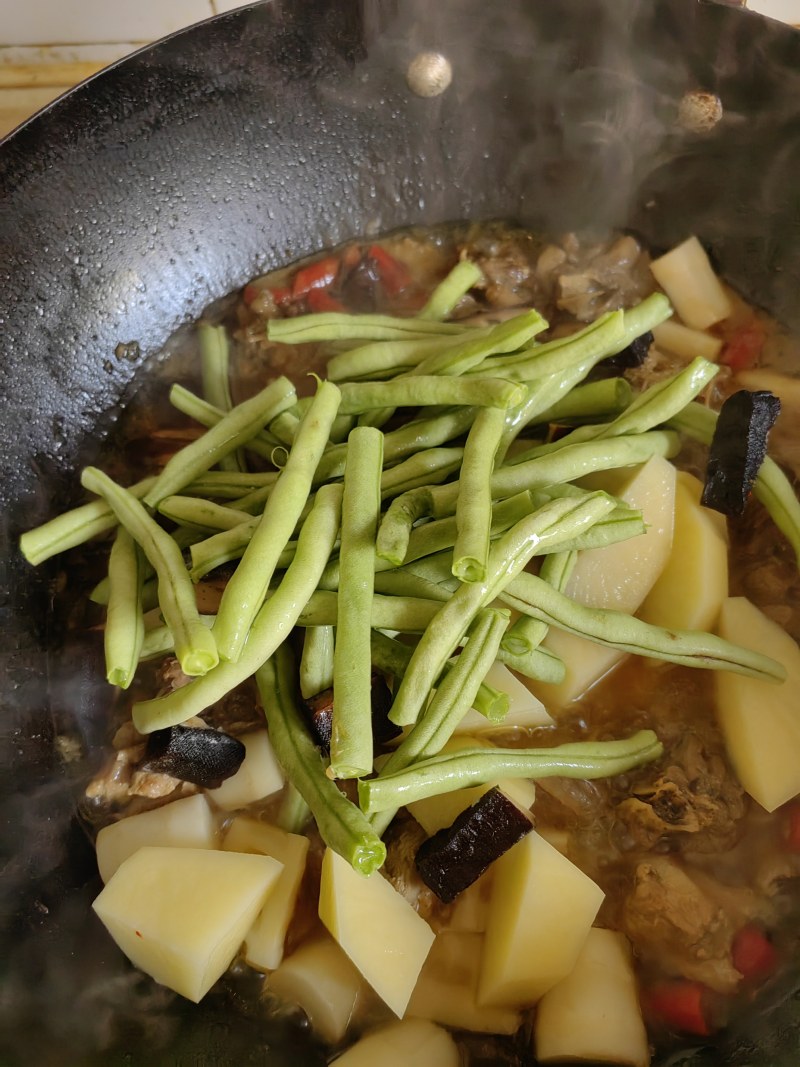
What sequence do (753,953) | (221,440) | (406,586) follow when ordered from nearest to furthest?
(753,953) < (406,586) < (221,440)

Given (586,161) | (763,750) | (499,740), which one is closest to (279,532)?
(499,740)

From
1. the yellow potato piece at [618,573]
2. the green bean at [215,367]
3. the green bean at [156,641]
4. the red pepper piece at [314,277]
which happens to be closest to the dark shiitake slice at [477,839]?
the yellow potato piece at [618,573]

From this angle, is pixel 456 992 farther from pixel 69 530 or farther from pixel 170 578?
pixel 69 530

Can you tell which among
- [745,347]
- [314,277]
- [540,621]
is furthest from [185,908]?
[745,347]

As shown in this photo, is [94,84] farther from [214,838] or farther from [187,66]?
[214,838]

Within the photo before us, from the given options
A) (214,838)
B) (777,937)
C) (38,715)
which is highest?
(38,715)

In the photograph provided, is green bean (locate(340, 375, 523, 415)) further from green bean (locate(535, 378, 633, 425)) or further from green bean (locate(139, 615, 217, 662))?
green bean (locate(139, 615, 217, 662))
